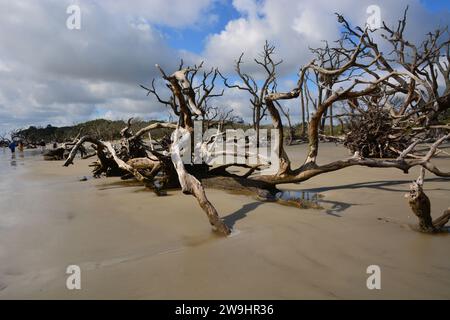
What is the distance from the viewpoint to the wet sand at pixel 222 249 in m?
2.36

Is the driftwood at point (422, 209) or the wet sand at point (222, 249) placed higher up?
the driftwood at point (422, 209)

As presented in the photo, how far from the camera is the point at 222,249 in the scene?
3107mm

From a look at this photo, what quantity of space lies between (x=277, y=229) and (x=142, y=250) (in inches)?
54.1

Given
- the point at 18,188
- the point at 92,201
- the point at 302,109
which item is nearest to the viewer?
the point at 92,201

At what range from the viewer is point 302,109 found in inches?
915

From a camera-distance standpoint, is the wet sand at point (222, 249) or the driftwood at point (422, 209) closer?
the wet sand at point (222, 249)

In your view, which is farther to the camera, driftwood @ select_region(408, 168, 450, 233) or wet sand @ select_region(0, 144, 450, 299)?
driftwood @ select_region(408, 168, 450, 233)

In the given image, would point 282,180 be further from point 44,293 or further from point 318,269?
point 44,293

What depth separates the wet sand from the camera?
236 cm

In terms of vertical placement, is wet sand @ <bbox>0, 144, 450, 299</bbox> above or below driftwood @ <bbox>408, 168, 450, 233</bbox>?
below

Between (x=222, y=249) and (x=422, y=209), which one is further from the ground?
(x=422, y=209)

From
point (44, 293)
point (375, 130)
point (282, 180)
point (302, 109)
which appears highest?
point (302, 109)

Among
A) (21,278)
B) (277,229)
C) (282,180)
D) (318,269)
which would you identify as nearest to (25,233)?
(21,278)

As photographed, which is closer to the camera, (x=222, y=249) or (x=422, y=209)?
(x=222, y=249)
